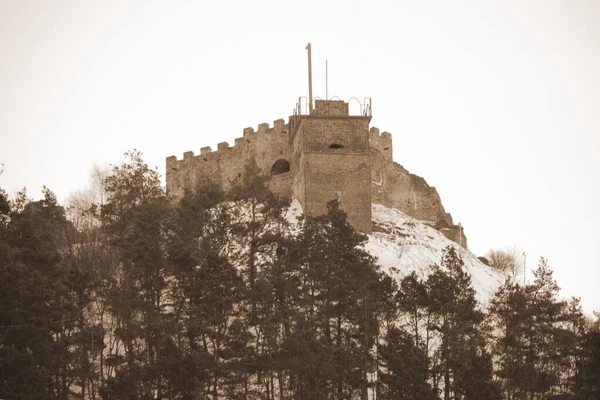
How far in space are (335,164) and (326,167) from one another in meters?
0.50

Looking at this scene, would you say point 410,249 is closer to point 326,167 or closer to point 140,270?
point 326,167

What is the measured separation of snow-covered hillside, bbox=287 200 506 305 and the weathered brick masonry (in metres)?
1.04

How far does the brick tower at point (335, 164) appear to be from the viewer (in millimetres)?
51531

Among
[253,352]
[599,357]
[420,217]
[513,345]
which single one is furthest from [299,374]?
[420,217]

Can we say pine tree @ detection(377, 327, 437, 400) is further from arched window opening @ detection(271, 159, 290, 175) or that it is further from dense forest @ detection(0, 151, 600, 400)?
arched window opening @ detection(271, 159, 290, 175)

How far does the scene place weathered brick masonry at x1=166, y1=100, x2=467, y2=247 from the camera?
2037 inches

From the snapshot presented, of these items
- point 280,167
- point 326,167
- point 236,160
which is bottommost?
point 326,167

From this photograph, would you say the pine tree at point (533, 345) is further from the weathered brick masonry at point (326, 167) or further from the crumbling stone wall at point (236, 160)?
the crumbling stone wall at point (236, 160)

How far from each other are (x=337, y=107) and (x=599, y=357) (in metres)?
21.8

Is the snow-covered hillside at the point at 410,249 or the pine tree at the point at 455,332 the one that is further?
the snow-covered hillside at the point at 410,249

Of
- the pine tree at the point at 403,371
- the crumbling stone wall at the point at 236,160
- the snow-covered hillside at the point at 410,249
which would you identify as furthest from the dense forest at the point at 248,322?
the crumbling stone wall at the point at 236,160

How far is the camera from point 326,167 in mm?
51938

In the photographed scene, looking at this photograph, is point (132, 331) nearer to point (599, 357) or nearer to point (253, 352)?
point (253, 352)

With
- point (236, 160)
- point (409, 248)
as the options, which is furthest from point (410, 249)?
point (236, 160)
